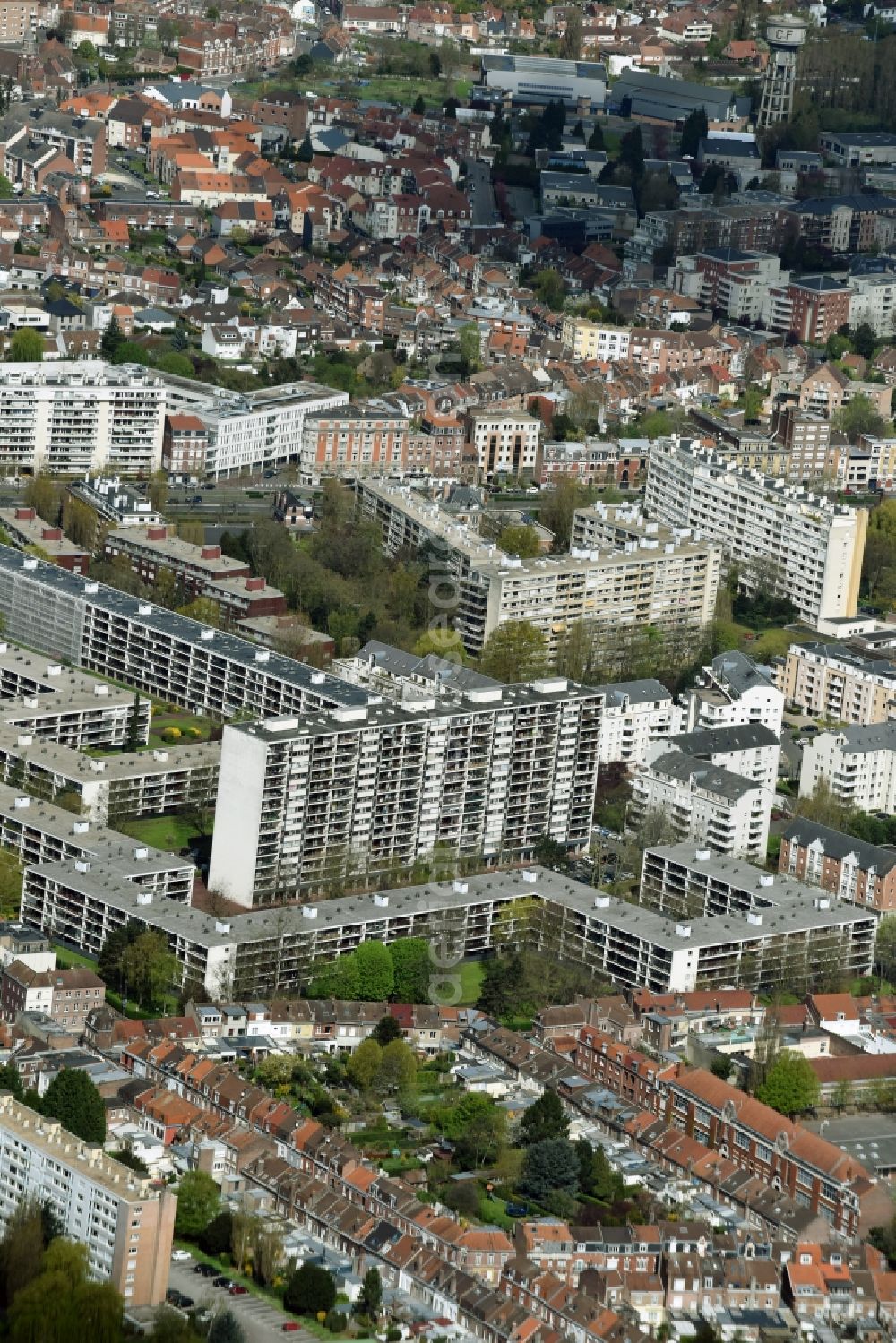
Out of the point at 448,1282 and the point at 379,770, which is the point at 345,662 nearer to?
the point at 379,770

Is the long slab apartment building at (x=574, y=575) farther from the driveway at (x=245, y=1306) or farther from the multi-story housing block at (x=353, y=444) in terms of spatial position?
the driveway at (x=245, y=1306)

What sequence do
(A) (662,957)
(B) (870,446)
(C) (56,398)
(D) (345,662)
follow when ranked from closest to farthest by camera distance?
(A) (662,957), (D) (345,662), (C) (56,398), (B) (870,446)

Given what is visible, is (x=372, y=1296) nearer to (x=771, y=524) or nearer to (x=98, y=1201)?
(x=98, y=1201)

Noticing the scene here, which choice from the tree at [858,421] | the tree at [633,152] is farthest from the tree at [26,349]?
the tree at [633,152]

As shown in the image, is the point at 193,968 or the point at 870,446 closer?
the point at 193,968

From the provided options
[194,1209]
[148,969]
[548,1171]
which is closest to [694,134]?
[148,969]

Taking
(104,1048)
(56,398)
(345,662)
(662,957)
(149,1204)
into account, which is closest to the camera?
(149,1204)

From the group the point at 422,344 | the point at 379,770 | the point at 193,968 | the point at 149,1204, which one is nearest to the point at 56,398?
the point at 422,344
